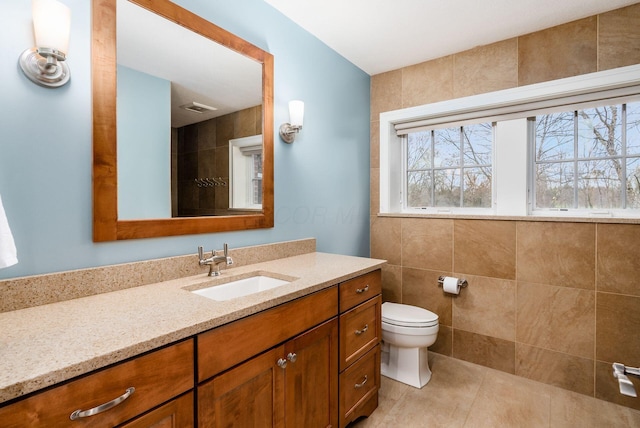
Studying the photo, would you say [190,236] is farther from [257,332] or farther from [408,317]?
[408,317]

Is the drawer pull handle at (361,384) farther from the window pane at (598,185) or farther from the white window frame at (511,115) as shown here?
the window pane at (598,185)

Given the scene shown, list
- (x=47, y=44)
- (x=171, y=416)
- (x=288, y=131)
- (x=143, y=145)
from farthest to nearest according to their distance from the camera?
(x=288, y=131)
(x=143, y=145)
(x=47, y=44)
(x=171, y=416)

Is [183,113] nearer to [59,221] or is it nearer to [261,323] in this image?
[59,221]

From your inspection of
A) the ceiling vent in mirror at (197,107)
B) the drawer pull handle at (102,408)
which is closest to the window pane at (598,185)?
the ceiling vent in mirror at (197,107)

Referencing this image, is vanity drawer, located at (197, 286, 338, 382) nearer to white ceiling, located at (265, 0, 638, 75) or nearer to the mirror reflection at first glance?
the mirror reflection

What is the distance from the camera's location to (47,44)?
3.48 feet

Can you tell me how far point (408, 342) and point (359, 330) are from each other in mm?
613

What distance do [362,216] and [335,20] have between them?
1.55 meters

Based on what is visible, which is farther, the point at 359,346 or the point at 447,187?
the point at 447,187

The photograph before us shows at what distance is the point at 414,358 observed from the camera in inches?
86.7

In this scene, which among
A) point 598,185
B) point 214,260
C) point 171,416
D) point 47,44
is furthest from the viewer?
point 598,185

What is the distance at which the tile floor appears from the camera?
1802 mm

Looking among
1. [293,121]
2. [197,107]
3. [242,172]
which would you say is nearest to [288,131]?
[293,121]

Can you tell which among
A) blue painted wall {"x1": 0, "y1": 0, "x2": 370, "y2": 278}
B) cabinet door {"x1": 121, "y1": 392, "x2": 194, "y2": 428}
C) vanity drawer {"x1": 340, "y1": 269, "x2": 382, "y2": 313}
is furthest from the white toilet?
cabinet door {"x1": 121, "y1": 392, "x2": 194, "y2": 428}
